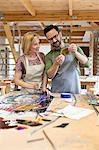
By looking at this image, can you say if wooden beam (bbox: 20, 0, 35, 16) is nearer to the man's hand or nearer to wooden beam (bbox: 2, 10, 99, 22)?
wooden beam (bbox: 2, 10, 99, 22)

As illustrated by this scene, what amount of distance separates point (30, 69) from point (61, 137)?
1450 mm

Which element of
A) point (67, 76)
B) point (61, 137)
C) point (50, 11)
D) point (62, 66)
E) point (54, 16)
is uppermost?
point (50, 11)

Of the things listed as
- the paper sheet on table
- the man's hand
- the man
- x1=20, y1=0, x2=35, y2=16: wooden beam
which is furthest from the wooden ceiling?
the paper sheet on table

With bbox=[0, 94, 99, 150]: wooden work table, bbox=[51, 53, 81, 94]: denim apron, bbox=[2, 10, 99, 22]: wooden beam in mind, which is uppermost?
bbox=[2, 10, 99, 22]: wooden beam

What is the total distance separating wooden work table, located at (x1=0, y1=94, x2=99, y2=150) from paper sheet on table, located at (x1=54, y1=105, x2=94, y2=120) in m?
0.09

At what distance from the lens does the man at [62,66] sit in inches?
105

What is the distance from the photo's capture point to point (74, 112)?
1782 millimetres

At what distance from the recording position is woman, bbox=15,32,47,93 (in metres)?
2.60

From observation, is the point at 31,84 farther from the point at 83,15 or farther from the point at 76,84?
the point at 83,15

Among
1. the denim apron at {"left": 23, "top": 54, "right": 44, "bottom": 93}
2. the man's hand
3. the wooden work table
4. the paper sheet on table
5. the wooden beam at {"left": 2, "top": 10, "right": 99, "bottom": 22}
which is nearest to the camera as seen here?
the wooden work table

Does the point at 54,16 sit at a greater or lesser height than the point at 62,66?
greater

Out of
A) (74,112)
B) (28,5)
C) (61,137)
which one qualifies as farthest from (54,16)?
(61,137)

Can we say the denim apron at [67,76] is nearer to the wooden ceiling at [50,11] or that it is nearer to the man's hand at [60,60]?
the man's hand at [60,60]

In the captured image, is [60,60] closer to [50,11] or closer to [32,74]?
[32,74]
